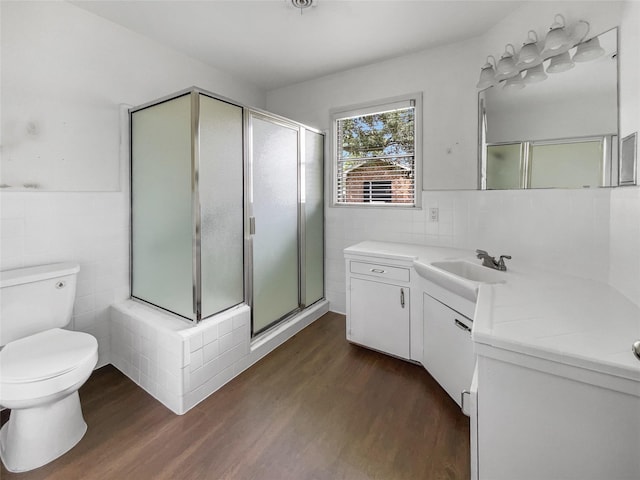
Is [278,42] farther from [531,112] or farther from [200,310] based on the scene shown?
[200,310]

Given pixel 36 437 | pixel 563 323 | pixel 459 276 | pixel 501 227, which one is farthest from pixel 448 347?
pixel 36 437

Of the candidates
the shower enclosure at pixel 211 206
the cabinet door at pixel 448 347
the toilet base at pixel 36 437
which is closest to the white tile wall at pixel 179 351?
the shower enclosure at pixel 211 206

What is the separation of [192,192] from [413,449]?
187cm

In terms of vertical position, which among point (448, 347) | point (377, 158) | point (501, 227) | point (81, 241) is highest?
point (377, 158)

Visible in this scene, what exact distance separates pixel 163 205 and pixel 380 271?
5.41 ft

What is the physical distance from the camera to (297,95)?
332 centimetres

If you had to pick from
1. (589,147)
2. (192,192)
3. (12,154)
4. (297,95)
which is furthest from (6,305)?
(589,147)

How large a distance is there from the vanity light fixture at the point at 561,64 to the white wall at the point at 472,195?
6.7 inches

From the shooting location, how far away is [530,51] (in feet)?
5.99

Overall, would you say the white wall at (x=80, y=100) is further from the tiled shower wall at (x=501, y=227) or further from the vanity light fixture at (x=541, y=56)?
the vanity light fixture at (x=541, y=56)

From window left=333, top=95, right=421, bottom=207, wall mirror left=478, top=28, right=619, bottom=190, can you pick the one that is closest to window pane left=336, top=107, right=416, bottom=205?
window left=333, top=95, right=421, bottom=207

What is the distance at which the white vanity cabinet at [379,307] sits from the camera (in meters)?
2.20

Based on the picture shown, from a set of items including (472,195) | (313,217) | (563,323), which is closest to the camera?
(563,323)

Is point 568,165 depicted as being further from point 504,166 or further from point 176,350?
point 176,350
